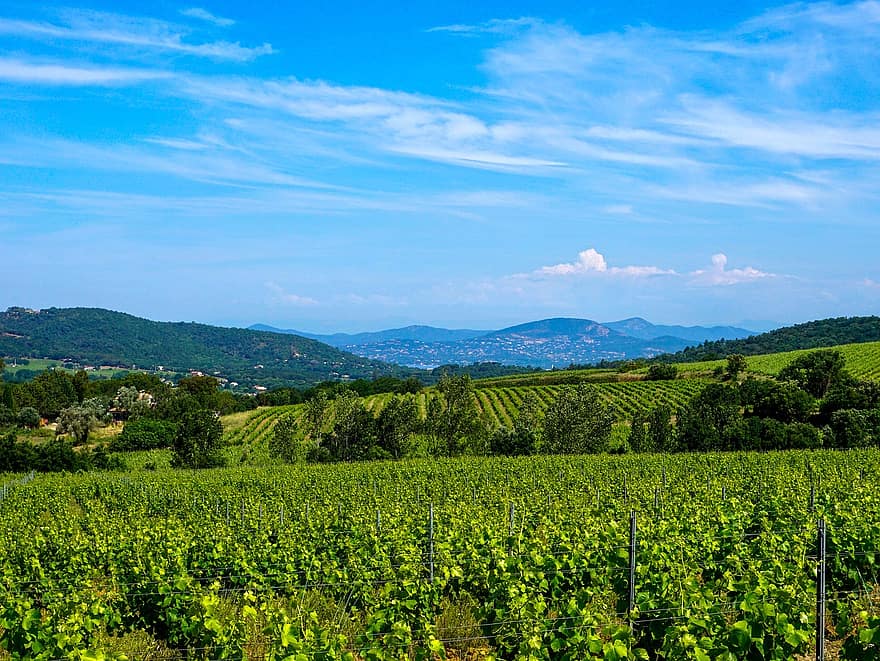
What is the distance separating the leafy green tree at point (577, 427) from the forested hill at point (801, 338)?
A: 74.3 meters

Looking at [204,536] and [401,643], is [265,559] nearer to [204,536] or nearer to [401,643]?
[204,536]

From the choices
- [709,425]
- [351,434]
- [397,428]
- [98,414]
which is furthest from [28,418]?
[709,425]

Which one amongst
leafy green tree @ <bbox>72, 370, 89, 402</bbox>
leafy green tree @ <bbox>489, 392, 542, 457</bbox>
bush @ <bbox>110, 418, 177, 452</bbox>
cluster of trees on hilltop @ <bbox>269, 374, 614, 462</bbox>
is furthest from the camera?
leafy green tree @ <bbox>72, 370, 89, 402</bbox>

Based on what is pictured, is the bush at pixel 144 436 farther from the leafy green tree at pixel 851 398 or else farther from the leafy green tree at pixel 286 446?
the leafy green tree at pixel 851 398

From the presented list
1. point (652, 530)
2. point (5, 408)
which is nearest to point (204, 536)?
point (652, 530)

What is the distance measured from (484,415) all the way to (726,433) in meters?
31.7

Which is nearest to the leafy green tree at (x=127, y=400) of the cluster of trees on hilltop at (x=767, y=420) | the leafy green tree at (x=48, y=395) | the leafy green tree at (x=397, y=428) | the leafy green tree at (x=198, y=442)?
the leafy green tree at (x=48, y=395)

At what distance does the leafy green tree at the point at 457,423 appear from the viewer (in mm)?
53312

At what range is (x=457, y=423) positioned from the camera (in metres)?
53.8

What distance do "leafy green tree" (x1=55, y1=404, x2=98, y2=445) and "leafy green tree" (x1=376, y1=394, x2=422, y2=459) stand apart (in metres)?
39.3

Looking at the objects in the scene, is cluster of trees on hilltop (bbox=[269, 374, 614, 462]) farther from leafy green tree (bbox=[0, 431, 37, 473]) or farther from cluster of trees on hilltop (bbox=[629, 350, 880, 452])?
leafy green tree (bbox=[0, 431, 37, 473])

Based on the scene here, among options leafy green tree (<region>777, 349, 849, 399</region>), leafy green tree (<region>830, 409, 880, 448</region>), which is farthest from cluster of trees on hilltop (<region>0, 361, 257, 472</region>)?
leafy green tree (<region>777, 349, 849, 399</region>)

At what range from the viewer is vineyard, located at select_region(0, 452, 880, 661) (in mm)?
6750

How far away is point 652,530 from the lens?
11.2m
